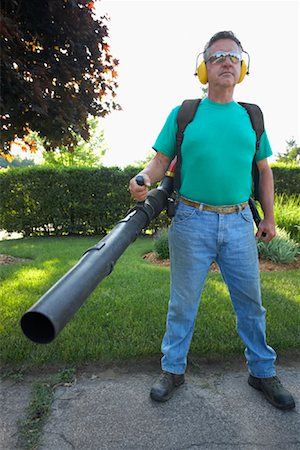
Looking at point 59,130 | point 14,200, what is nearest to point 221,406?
point 59,130

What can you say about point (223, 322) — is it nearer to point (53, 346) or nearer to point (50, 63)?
point (53, 346)

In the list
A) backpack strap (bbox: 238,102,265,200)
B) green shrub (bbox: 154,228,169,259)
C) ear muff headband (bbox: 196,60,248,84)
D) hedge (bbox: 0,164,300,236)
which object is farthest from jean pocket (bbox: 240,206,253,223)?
hedge (bbox: 0,164,300,236)

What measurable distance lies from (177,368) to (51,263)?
420cm

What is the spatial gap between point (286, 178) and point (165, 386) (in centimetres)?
1008

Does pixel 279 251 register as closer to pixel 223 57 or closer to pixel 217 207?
pixel 217 207

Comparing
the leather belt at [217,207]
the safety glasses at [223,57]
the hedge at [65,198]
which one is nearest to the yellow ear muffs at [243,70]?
the safety glasses at [223,57]

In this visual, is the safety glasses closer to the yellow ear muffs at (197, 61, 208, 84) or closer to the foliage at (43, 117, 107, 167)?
the yellow ear muffs at (197, 61, 208, 84)

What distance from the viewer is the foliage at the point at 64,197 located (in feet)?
34.5

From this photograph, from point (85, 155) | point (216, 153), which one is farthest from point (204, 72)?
point (85, 155)

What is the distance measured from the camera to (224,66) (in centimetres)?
219

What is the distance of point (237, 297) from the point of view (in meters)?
2.38

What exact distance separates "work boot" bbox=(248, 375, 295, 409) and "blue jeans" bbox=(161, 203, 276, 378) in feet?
0.15

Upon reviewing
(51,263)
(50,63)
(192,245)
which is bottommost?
(51,263)

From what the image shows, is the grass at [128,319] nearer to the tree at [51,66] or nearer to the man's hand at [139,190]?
the man's hand at [139,190]
